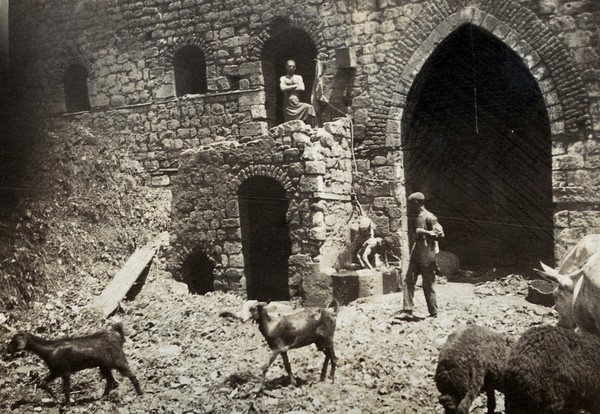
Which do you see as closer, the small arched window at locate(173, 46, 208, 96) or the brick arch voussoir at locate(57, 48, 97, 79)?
the brick arch voussoir at locate(57, 48, 97, 79)

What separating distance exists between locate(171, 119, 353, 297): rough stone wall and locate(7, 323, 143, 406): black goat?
371cm

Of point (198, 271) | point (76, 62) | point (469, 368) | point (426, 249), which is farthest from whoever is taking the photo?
point (198, 271)

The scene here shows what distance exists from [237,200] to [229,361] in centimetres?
362

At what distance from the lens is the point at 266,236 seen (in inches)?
348

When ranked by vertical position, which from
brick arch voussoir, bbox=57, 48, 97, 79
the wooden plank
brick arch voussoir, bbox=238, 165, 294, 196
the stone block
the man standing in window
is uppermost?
brick arch voussoir, bbox=57, 48, 97, 79

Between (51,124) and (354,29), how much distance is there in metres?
5.01

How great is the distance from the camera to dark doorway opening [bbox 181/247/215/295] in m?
8.32

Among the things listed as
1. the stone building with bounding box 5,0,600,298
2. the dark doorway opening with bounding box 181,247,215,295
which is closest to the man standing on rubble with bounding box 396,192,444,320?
the stone building with bounding box 5,0,600,298

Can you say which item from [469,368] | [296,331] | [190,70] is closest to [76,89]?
[190,70]

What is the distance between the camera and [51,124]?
7.08 meters

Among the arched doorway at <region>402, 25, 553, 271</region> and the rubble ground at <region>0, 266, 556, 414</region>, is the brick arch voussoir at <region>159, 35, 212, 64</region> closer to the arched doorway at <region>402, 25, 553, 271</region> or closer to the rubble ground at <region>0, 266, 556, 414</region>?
the arched doorway at <region>402, 25, 553, 271</region>

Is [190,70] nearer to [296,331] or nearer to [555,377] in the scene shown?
[296,331]

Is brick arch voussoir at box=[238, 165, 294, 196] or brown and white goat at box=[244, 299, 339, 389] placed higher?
brick arch voussoir at box=[238, 165, 294, 196]

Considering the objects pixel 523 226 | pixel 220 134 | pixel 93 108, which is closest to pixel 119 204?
pixel 93 108
